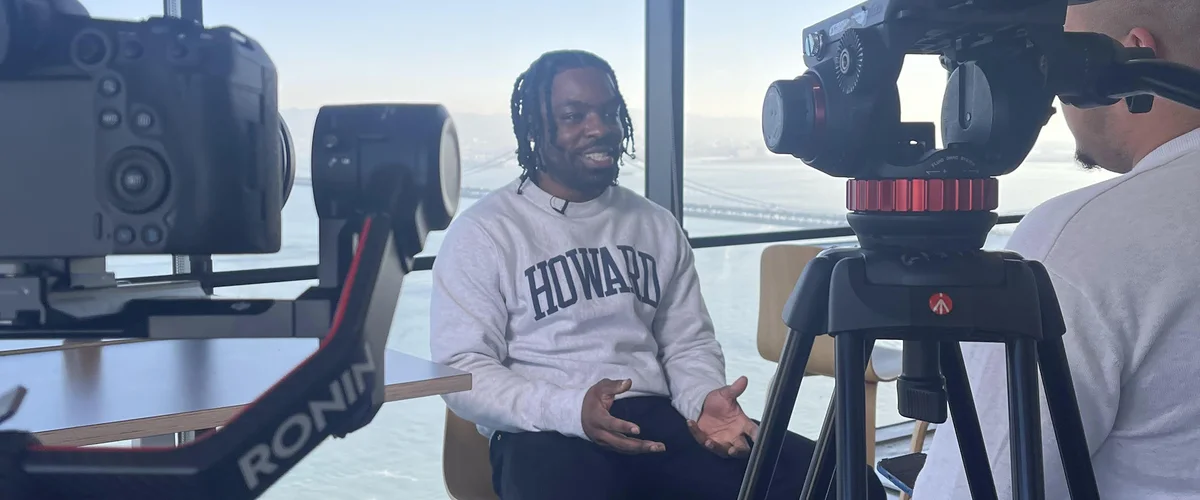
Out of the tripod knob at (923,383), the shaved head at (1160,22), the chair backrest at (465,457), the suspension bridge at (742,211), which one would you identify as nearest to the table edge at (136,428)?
the chair backrest at (465,457)

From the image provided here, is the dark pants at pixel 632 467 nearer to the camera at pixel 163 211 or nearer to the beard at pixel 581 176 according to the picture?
the beard at pixel 581 176

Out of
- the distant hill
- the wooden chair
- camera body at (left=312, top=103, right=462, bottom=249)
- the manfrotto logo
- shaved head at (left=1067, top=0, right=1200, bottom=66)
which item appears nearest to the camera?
the manfrotto logo

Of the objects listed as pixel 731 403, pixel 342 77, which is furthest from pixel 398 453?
pixel 731 403

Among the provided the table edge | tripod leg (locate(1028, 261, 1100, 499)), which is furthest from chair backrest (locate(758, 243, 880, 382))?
tripod leg (locate(1028, 261, 1100, 499))

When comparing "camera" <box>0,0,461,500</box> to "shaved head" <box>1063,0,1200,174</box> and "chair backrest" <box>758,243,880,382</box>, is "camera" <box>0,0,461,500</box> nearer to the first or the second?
"shaved head" <box>1063,0,1200,174</box>

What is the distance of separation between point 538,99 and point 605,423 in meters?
0.86

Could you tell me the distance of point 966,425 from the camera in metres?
0.85

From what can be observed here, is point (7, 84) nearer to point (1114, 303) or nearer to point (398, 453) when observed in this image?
point (1114, 303)

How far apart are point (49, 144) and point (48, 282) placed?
0.29 ft

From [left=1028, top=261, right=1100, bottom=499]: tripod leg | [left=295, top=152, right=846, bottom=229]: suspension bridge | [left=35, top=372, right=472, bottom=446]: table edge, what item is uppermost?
[left=295, top=152, right=846, bottom=229]: suspension bridge

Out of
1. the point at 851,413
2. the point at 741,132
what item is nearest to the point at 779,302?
the point at 741,132

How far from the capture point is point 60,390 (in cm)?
153

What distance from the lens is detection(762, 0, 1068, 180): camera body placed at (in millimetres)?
717

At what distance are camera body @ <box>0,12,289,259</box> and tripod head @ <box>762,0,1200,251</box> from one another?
422mm
